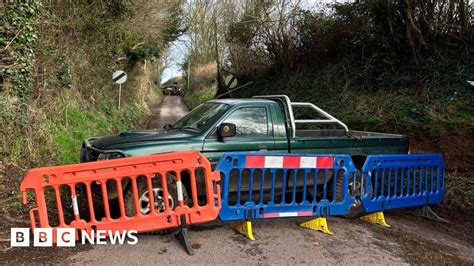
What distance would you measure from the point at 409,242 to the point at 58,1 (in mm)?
9560

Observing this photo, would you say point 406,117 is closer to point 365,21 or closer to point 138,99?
point 365,21

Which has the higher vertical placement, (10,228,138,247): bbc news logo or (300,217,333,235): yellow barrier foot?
(10,228,138,247): bbc news logo

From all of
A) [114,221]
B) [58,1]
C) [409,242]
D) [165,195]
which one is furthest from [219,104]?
[58,1]

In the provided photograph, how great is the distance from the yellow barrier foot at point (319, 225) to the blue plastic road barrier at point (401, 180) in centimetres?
75

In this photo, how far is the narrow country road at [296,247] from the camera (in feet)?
14.4

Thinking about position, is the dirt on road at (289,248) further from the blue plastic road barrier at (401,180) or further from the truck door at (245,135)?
the truck door at (245,135)

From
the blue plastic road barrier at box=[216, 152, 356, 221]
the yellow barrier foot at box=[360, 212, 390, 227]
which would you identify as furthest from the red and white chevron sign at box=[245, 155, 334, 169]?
the yellow barrier foot at box=[360, 212, 390, 227]

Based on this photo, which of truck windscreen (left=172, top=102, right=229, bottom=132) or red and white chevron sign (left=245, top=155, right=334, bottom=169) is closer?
red and white chevron sign (left=245, top=155, right=334, bottom=169)

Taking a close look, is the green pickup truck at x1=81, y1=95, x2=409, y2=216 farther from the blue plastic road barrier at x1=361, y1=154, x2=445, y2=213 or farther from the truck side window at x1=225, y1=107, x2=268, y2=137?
the blue plastic road barrier at x1=361, y1=154, x2=445, y2=213

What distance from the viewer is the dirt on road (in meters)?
4.31

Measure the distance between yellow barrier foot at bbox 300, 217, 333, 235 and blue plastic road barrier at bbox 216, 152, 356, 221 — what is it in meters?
0.13

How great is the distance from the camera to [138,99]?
2372 cm

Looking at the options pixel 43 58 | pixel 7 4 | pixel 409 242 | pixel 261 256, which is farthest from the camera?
pixel 43 58

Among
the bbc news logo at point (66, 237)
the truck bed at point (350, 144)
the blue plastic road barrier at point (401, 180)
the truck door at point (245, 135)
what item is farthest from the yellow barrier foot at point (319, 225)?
the bbc news logo at point (66, 237)
